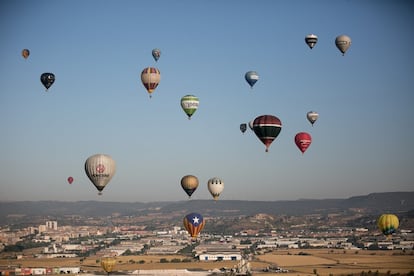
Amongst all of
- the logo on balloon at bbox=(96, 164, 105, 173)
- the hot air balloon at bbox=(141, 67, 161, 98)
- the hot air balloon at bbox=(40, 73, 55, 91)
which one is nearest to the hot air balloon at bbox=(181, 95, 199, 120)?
the hot air balloon at bbox=(141, 67, 161, 98)

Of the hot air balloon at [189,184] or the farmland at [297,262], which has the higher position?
the hot air balloon at [189,184]

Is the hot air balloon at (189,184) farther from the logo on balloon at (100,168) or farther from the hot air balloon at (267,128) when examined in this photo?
the logo on balloon at (100,168)

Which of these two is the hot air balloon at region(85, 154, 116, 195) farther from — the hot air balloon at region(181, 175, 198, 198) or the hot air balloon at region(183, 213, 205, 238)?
the hot air balloon at region(183, 213, 205, 238)

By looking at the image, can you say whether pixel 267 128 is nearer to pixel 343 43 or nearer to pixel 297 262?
pixel 343 43

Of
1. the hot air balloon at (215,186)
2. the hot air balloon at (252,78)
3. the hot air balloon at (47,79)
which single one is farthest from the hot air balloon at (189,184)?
Answer: the hot air balloon at (47,79)

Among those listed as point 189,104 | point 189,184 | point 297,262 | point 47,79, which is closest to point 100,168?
point 189,104

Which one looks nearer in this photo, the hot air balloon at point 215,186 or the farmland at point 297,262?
the hot air balloon at point 215,186

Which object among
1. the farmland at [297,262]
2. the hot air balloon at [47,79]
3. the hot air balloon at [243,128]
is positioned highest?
the hot air balloon at [47,79]
